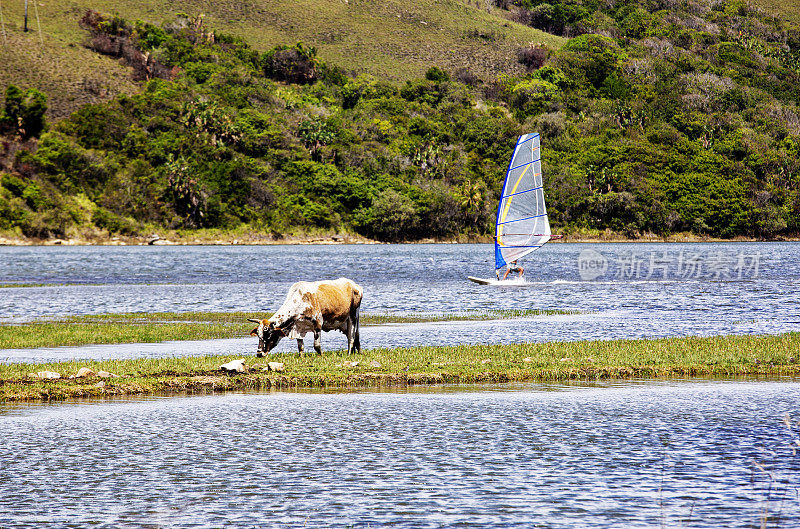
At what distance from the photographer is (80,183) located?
165 meters

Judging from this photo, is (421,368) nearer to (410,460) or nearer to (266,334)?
(266,334)

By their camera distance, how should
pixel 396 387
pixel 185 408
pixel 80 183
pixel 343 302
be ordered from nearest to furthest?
1. pixel 185 408
2. pixel 396 387
3. pixel 343 302
4. pixel 80 183

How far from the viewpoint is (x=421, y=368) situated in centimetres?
2734

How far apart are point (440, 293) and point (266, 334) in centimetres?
3611

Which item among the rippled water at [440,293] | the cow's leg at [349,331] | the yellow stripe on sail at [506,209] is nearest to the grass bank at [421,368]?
the cow's leg at [349,331]

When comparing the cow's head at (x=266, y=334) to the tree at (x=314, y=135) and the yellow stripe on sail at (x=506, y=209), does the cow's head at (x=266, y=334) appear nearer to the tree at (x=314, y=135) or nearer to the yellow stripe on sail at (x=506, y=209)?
the yellow stripe on sail at (x=506, y=209)

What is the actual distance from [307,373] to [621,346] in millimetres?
11605

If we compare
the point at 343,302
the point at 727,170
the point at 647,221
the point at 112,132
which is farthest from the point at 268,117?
the point at 343,302

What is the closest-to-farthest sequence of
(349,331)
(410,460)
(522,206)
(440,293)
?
(410,460), (349,331), (440,293), (522,206)

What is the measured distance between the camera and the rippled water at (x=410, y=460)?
13797 millimetres

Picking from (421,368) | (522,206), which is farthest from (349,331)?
(522,206)

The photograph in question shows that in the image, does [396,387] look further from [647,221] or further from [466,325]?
[647,221]

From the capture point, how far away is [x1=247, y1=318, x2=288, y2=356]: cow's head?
28562 mm

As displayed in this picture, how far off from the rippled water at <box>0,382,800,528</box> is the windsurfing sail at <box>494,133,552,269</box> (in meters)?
43.5
